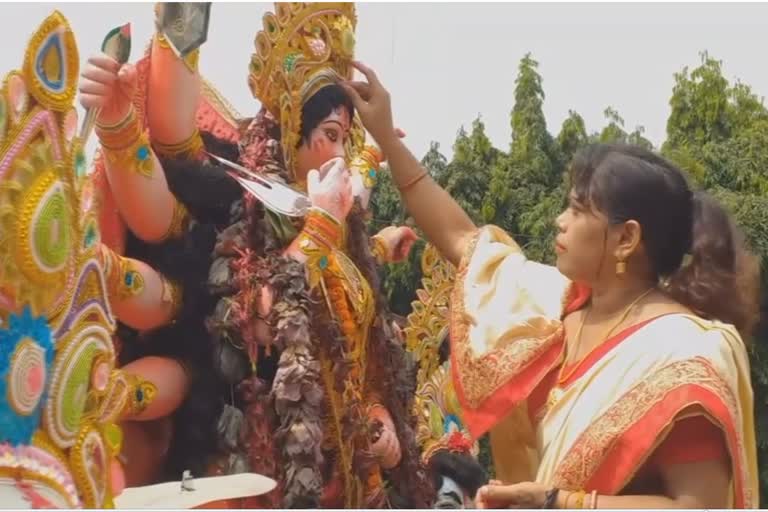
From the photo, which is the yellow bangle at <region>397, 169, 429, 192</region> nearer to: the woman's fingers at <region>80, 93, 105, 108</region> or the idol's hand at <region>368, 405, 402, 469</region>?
the woman's fingers at <region>80, 93, 105, 108</region>

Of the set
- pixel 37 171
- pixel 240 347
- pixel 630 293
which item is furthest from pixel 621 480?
pixel 240 347

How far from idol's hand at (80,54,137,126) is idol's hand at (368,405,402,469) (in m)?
1.19

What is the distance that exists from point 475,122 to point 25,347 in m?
7.11

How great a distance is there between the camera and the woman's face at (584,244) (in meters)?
2.20

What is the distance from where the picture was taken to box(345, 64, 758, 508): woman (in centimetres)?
208

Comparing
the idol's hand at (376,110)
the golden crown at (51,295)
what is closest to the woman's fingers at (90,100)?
the idol's hand at (376,110)

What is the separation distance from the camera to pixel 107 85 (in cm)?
335

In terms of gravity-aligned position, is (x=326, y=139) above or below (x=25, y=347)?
above

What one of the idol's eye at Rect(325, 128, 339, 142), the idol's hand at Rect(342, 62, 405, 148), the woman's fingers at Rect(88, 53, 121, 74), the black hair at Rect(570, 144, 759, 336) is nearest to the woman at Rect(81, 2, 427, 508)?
the idol's eye at Rect(325, 128, 339, 142)

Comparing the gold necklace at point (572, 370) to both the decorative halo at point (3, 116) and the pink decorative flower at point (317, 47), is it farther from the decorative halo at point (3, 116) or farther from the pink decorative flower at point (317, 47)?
the pink decorative flower at point (317, 47)

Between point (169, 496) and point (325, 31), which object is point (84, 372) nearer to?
point (169, 496)

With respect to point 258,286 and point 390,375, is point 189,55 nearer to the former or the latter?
point 258,286

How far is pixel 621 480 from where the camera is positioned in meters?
2.08

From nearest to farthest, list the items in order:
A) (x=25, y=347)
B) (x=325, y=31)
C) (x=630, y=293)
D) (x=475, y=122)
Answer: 1. (x=25, y=347)
2. (x=630, y=293)
3. (x=325, y=31)
4. (x=475, y=122)
